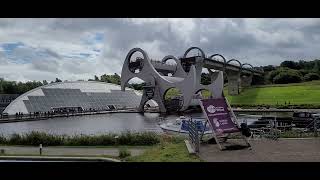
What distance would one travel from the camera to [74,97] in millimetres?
59062

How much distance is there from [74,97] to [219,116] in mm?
52869

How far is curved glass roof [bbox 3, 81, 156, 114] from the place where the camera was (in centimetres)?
5003

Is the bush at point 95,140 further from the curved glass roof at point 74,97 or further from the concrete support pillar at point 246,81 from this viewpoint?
the concrete support pillar at point 246,81

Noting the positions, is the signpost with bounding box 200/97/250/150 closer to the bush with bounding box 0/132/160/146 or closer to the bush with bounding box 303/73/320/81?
the bush with bounding box 0/132/160/146

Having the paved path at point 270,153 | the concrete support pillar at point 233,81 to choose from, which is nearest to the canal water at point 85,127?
the paved path at point 270,153

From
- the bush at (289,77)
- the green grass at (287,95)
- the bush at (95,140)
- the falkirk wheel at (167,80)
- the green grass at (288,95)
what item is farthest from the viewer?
the bush at (289,77)

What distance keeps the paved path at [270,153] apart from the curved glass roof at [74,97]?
146 feet

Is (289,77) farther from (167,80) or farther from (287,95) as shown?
(167,80)

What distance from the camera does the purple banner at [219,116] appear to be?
25.8 ft

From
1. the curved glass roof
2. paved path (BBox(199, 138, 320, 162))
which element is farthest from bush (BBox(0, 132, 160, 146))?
the curved glass roof

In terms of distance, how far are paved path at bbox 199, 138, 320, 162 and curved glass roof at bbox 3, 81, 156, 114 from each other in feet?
146
